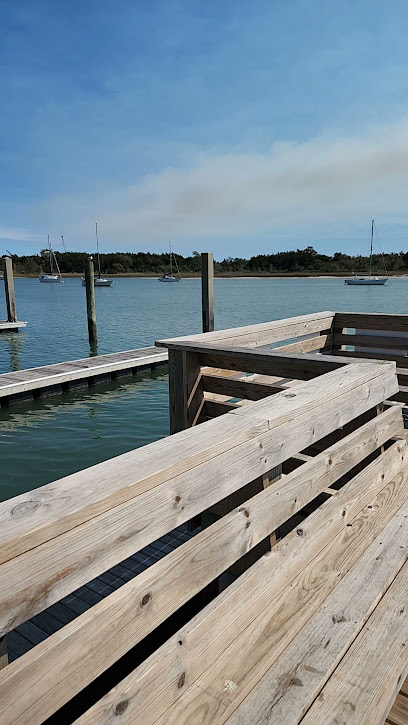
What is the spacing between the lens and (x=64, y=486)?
114cm

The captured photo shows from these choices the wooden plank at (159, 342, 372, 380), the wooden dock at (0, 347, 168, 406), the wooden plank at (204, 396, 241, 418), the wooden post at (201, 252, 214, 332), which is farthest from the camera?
the wooden post at (201, 252, 214, 332)

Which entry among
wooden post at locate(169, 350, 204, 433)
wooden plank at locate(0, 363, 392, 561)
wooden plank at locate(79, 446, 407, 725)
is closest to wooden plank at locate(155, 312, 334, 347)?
wooden post at locate(169, 350, 204, 433)

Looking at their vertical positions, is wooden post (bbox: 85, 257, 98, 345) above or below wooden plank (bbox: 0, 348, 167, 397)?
above

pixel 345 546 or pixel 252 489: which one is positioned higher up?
pixel 252 489

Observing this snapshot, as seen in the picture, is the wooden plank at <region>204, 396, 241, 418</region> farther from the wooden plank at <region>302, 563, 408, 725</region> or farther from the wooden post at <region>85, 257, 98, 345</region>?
the wooden post at <region>85, 257, 98, 345</region>

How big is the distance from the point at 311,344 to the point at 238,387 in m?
1.83

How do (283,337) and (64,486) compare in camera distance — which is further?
(283,337)

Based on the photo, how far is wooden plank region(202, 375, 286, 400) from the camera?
10.4 feet

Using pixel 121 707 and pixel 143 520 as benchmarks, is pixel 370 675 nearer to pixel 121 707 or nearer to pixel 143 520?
pixel 121 707

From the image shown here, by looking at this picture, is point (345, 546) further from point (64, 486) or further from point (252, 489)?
point (64, 486)

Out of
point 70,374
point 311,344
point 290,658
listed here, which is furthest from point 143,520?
point 70,374

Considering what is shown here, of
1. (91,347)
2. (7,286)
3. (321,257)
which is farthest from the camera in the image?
(321,257)

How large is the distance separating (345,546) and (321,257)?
364ft

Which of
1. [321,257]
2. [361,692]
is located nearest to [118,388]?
[361,692]
